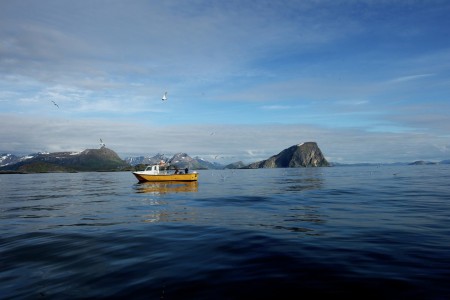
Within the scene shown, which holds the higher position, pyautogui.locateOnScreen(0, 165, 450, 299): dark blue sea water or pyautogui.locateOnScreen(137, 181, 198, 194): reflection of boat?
pyautogui.locateOnScreen(137, 181, 198, 194): reflection of boat

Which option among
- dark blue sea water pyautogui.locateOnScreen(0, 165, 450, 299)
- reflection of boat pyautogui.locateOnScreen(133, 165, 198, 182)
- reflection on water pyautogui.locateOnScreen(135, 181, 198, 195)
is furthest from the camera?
reflection of boat pyautogui.locateOnScreen(133, 165, 198, 182)

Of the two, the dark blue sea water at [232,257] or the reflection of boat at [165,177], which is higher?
the reflection of boat at [165,177]

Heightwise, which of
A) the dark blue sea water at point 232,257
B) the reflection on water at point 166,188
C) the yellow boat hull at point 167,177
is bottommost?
the dark blue sea water at point 232,257

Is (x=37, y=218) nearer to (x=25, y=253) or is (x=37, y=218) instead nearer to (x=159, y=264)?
(x=25, y=253)

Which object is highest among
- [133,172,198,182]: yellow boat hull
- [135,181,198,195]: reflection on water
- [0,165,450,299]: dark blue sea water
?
[133,172,198,182]: yellow boat hull

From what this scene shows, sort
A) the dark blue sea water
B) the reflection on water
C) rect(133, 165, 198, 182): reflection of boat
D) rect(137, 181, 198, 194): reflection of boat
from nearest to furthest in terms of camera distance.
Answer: the dark blue sea water → the reflection on water → rect(137, 181, 198, 194): reflection of boat → rect(133, 165, 198, 182): reflection of boat

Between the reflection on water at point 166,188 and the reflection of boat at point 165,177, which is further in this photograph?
the reflection of boat at point 165,177

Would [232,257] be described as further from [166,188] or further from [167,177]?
[167,177]

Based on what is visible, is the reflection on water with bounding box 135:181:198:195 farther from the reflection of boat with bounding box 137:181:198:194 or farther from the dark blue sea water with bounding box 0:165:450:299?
the dark blue sea water with bounding box 0:165:450:299

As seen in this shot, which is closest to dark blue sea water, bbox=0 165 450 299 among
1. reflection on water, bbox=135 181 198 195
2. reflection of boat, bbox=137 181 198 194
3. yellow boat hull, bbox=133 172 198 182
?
reflection on water, bbox=135 181 198 195

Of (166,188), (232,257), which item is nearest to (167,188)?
(166,188)

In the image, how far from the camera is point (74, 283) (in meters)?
9.77

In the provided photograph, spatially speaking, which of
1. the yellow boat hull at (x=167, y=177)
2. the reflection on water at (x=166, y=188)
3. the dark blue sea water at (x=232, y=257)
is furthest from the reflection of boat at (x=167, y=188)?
the dark blue sea water at (x=232, y=257)

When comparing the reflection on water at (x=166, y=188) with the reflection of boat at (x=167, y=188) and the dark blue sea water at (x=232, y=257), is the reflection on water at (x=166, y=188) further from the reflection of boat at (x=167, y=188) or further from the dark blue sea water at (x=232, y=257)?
the dark blue sea water at (x=232, y=257)
